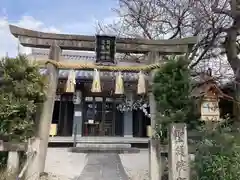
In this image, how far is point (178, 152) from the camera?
20.4ft

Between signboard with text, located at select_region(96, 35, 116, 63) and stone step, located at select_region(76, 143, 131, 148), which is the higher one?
signboard with text, located at select_region(96, 35, 116, 63)

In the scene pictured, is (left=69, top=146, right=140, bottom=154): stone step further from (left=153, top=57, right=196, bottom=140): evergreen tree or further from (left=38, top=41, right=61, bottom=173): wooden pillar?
(left=153, top=57, right=196, bottom=140): evergreen tree

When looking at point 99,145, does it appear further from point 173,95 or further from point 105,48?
point 173,95

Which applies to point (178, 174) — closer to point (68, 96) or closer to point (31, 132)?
point (31, 132)

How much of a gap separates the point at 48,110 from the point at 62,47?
6.18 ft

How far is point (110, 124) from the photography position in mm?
19125

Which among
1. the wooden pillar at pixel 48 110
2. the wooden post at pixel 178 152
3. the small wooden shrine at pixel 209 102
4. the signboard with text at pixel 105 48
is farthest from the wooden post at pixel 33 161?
the small wooden shrine at pixel 209 102

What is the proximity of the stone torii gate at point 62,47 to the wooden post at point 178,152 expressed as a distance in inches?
28.5

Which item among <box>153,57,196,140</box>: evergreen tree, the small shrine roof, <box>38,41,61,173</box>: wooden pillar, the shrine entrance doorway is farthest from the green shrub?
the shrine entrance doorway

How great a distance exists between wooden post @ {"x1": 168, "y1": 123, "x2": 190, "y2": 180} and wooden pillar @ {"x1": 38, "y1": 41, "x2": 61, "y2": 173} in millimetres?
3371

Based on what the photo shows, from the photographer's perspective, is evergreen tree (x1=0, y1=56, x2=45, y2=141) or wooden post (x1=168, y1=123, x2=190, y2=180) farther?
evergreen tree (x1=0, y1=56, x2=45, y2=141)

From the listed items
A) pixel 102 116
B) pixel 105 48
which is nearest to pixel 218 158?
pixel 105 48

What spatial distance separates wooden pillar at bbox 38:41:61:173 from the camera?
7.47 m

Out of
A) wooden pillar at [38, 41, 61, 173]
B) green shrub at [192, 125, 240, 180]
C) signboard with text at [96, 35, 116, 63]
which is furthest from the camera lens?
signboard with text at [96, 35, 116, 63]
